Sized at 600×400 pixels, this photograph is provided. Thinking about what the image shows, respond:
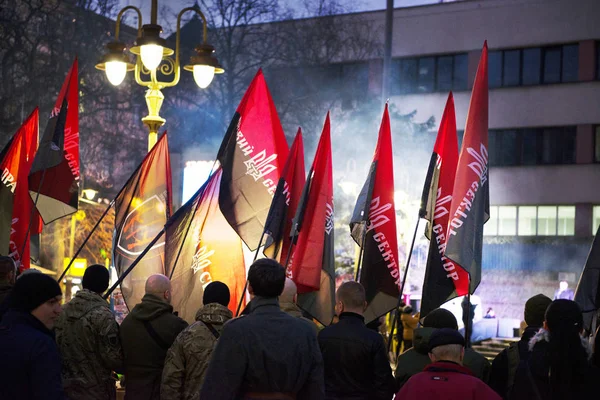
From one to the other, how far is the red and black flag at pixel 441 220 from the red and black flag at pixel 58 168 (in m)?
4.21

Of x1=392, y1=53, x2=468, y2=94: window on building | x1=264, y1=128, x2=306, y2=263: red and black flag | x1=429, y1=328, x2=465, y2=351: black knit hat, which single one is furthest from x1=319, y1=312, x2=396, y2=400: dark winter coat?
x1=392, y1=53, x2=468, y2=94: window on building

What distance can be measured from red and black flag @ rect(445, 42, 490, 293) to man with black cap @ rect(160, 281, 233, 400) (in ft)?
8.70

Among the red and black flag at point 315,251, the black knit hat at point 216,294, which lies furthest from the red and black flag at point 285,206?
the black knit hat at point 216,294

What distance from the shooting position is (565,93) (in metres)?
45.5

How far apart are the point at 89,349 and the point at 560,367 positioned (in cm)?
356

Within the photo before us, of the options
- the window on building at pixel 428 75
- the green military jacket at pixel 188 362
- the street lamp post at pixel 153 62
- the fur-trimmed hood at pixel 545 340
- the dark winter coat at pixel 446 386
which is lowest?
the green military jacket at pixel 188 362

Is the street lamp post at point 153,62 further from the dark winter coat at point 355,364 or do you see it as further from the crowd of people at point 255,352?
the dark winter coat at point 355,364

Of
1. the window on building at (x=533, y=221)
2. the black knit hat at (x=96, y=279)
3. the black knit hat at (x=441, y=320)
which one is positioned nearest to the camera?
the black knit hat at (x=441, y=320)

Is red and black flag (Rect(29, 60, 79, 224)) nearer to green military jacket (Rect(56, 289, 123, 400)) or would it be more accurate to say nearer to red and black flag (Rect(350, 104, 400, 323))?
red and black flag (Rect(350, 104, 400, 323))

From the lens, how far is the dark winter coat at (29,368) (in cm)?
494

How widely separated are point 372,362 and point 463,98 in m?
41.1

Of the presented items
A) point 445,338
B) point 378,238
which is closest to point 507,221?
point 378,238

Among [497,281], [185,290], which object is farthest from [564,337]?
[497,281]

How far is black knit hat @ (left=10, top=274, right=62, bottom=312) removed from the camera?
526cm
